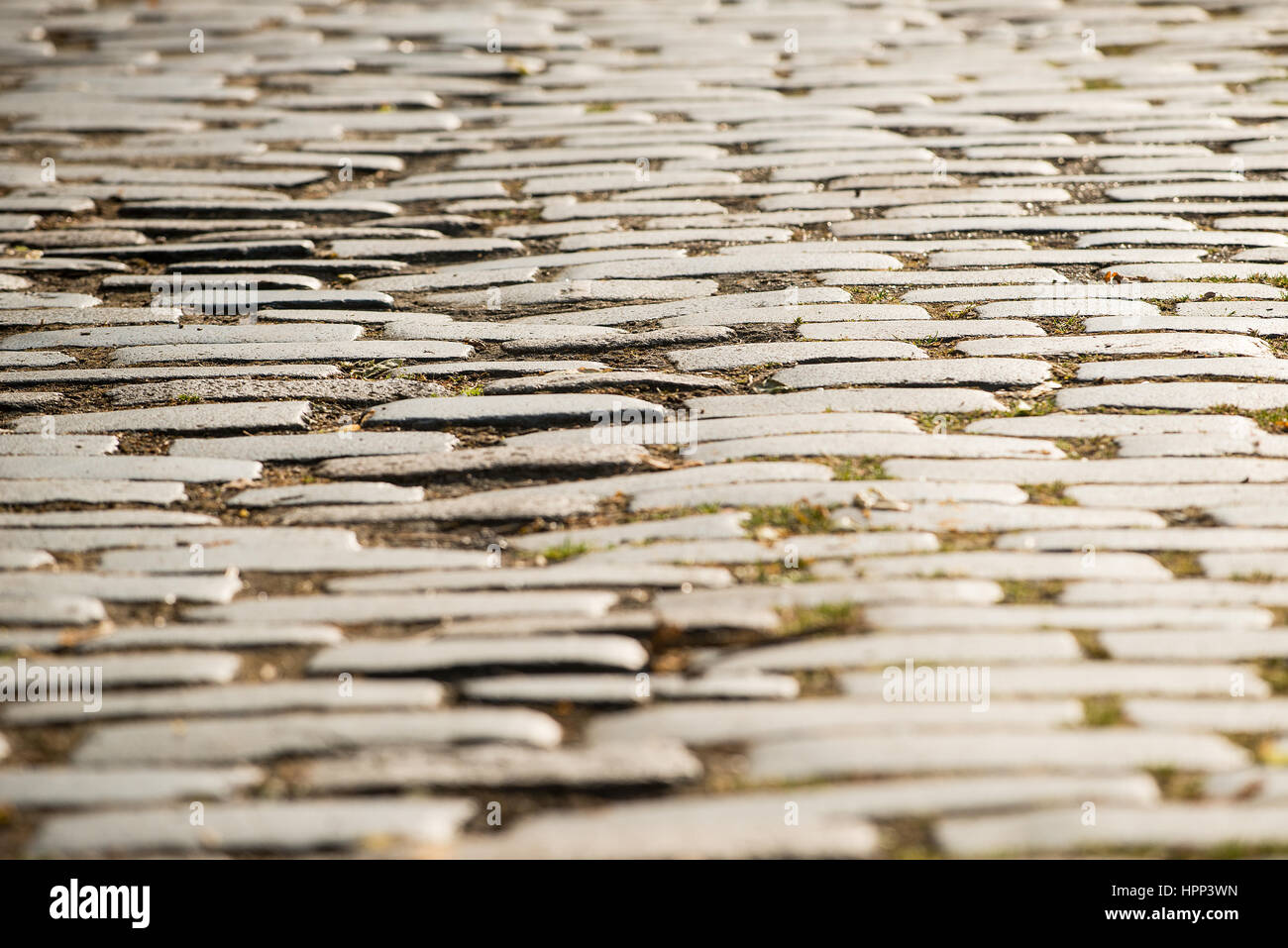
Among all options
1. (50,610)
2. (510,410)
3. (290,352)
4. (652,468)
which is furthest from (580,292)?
(50,610)

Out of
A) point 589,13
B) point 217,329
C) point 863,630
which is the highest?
point 589,13

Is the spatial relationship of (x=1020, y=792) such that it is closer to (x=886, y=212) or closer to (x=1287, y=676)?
(x=1287, y=676)

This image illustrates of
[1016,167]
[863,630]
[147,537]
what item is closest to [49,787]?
[147,537]

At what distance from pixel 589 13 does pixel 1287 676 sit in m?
5.89

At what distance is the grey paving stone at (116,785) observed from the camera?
1.93 metres

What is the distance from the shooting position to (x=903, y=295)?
3691 millimetres

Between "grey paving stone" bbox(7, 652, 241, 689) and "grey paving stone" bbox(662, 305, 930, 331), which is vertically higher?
"grey paving stone" bbox(662, 305, 930, 331)

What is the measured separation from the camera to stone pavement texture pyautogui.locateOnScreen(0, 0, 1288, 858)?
1.95 m

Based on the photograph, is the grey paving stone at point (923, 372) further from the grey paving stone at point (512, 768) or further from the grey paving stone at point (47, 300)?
the grey paving stone at point (47, 300)

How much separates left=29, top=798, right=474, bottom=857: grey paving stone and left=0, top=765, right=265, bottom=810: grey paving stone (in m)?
0.03

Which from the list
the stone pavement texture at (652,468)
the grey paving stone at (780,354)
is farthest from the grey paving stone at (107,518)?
the grey paving stone at (780,354)

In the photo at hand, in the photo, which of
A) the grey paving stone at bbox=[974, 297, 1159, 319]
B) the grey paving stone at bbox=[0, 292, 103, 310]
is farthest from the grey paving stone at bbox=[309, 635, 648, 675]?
the grey paving stone at bbox=[0, 292, 103, 310]

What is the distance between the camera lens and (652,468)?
2861 mm

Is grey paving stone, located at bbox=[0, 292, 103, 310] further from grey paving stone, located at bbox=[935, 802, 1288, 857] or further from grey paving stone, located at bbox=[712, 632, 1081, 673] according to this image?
grey paving stone, located at bbox=[935, 802, 1288, 857]
